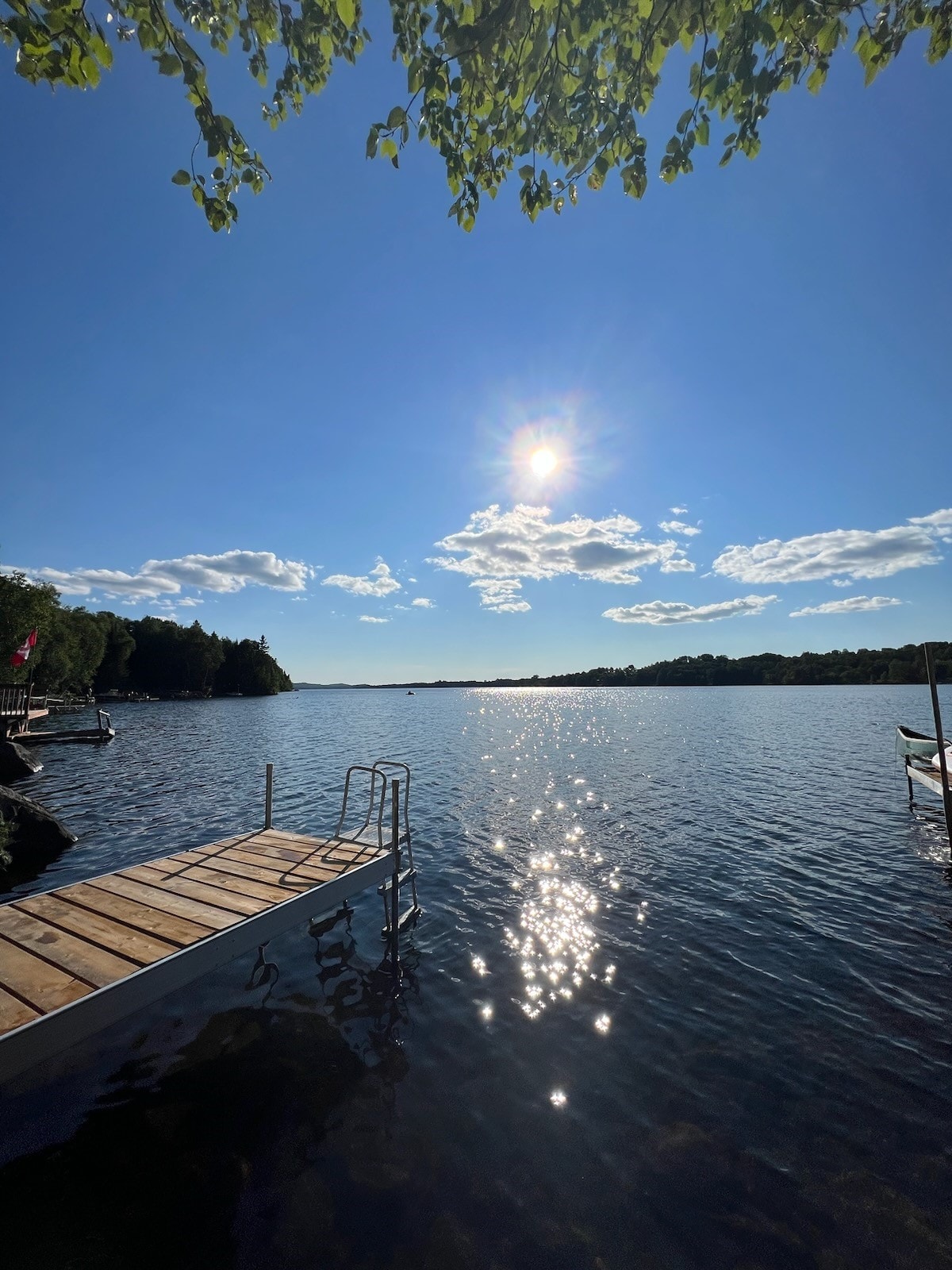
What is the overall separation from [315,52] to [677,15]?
3.02 metres

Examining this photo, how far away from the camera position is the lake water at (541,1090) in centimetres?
493

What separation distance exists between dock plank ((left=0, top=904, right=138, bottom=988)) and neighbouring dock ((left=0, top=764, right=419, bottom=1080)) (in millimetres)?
16

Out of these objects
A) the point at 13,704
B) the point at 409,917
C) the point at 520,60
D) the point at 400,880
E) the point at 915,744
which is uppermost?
the point at 520,60

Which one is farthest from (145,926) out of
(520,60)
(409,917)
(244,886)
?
(520,60)

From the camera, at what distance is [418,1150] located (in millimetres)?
5809

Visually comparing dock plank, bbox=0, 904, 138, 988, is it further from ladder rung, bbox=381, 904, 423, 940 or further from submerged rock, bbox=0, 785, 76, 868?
submerged rock, bbox=0, 785, 76, 868

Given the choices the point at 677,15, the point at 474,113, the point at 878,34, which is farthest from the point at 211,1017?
the point at 878,34

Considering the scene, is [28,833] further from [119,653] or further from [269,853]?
[119,653]

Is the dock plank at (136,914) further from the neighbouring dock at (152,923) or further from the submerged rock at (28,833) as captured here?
the submerged rock at (28,833)

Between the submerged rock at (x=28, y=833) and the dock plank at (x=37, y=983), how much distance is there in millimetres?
10410

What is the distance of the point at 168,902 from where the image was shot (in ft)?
25.7

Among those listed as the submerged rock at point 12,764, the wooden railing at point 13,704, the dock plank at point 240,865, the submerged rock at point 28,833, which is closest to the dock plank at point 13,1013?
the dock plank at point 240,865

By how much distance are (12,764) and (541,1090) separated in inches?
1208

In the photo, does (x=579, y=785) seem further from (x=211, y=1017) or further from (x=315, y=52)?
(x=315, y=52)
